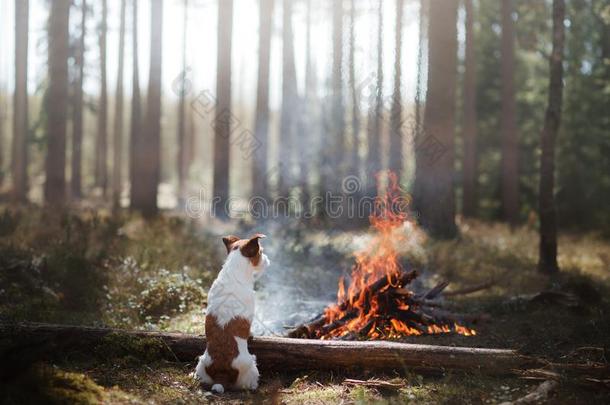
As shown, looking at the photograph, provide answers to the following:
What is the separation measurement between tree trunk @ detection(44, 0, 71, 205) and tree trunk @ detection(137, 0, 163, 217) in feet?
7.56

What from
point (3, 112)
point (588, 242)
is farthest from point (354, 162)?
point (3, 112)

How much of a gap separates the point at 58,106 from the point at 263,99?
324 inches

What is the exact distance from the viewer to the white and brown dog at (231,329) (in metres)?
5.38

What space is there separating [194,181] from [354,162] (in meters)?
15.4

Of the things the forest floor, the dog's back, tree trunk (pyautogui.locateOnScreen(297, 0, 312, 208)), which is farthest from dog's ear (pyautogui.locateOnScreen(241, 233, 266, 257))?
tree trunk (pyautogui.locateOnScreen(297, 0, 312, 208))

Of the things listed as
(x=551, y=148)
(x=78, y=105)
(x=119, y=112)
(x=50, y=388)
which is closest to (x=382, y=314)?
(x=50, y=388)

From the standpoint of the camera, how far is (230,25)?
18062 millimetres

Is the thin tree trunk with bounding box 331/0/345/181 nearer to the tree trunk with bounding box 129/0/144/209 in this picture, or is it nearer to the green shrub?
the tree trunk with bounding box 129/0/144/209

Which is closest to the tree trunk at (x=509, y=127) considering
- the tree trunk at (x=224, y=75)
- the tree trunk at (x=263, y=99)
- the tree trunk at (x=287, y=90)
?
the tree trunk at (x=287, y=90)

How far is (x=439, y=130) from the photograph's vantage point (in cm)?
1372

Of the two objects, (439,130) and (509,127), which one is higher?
(509,127)

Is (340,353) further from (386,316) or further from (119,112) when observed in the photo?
(119,112)

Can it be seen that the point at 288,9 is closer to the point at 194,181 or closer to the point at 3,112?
the point at 194,181

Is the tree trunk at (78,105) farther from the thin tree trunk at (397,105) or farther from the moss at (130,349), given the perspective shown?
the moss at (130,349)
